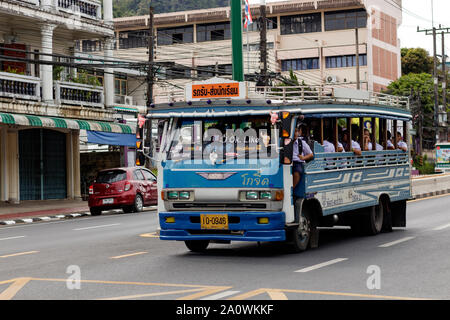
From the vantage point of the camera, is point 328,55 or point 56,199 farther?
point 328,55

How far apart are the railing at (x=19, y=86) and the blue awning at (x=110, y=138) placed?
8.72ft

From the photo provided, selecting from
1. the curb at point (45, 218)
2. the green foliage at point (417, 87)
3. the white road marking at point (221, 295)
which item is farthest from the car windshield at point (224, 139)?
the green foliage at point (417, 87)

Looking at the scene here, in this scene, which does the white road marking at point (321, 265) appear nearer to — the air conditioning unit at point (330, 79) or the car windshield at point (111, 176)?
the car windshield at point (111, 176)

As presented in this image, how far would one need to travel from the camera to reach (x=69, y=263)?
12.3 metres

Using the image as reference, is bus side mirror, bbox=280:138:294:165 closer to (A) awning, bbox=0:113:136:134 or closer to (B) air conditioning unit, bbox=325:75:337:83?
(A) awning, bbox=0:113:136:134

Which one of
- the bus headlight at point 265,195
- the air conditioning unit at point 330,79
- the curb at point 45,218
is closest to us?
the bus headlight at point 265,195

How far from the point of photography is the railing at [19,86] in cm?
2820

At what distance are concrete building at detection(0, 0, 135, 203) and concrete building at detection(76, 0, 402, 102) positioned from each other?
35.2 m

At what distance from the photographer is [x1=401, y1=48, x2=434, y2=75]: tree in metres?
92.2

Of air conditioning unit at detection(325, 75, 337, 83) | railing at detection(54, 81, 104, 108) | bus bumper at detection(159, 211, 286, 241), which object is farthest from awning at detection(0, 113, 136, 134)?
air conditioning unit at detection(325, 75, 337, 83)

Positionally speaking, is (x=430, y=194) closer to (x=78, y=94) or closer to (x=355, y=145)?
(x=78, y=94)

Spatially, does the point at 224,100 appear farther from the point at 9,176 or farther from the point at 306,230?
the point at 9,176

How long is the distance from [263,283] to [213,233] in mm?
2803
